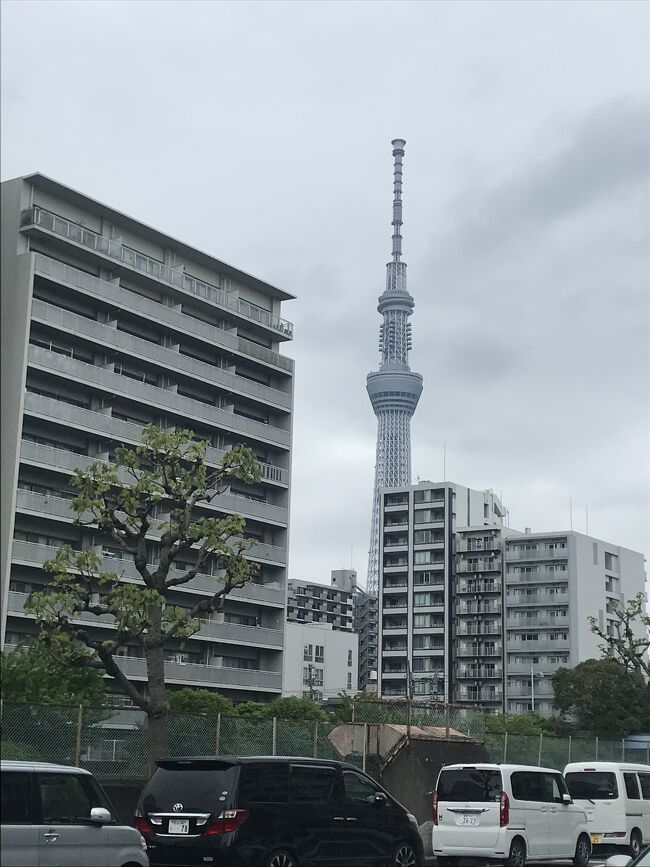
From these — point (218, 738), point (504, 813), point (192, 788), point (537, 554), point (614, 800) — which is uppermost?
point (537, 554)

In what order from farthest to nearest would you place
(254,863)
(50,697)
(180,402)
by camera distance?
(180,402) → (50,697) → (254,863)

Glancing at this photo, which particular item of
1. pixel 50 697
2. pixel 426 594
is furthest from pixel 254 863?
pixel 426 594

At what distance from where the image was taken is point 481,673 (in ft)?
386

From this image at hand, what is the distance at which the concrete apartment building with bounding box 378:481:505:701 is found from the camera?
12069 cm

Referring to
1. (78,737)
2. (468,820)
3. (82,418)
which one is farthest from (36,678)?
(82,418)

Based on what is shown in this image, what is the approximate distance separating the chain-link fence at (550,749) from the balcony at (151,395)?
40.2 meters

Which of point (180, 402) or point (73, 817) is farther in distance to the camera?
point (180, 402)

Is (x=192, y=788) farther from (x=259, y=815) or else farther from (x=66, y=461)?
(x=66, y=461)

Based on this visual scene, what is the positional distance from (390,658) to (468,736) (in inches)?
3750

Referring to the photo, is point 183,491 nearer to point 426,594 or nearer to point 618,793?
point 618,793

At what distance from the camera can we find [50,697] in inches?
1308

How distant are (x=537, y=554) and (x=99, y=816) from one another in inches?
4263

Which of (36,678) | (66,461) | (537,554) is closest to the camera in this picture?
(36,678)

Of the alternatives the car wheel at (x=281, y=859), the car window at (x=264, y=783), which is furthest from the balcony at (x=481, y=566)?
the car wheel at (x=281, y=859)
